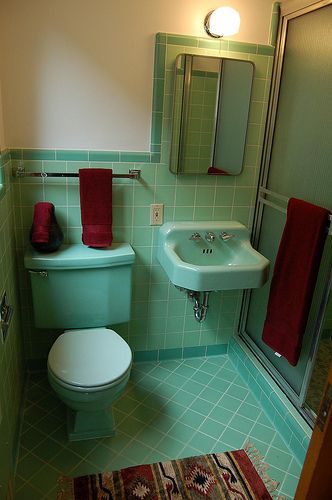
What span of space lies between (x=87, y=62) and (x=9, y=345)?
1361mm

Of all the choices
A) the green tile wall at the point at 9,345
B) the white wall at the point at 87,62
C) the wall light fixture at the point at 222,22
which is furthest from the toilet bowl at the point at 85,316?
the wall light fixture at the point at 222,22

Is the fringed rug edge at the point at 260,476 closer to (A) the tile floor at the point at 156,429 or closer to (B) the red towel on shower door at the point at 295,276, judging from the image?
(A) the tile floor at the point at 156,429

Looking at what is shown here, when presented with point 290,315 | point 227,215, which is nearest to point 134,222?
point 227,215

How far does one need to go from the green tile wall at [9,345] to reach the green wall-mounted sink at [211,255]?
76 centimetres

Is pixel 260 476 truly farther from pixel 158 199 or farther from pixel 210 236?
pixel 158 199

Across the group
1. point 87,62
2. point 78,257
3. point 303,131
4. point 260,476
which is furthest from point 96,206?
point 260,476

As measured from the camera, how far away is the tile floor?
168 cm

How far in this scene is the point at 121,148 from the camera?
1957 mm

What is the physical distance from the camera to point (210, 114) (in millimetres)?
2018

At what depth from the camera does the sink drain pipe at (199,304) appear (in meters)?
2.12

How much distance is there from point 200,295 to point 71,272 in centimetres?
79

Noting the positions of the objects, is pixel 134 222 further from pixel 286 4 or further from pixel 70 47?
pixel 286 4

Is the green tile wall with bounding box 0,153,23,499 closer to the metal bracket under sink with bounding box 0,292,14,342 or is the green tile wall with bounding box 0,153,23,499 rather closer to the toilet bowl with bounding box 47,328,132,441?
the metal bracket under sink with bounding box 0,292,14,342

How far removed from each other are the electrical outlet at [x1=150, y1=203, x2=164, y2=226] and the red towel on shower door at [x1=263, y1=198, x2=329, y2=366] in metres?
0.67
